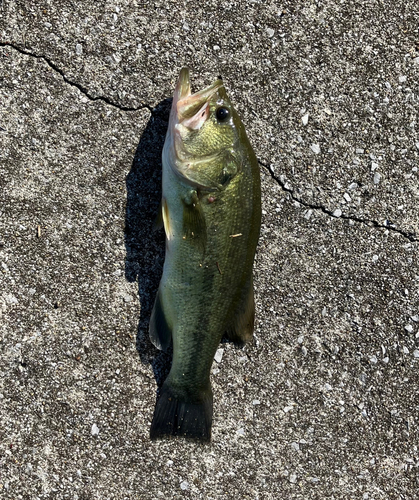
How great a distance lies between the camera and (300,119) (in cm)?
330

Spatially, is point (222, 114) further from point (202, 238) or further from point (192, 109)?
point (202, 238)

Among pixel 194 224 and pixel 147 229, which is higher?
pixel 194 224

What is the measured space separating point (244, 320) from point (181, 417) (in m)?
0.76

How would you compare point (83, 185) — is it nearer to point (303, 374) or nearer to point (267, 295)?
point (267, 295)

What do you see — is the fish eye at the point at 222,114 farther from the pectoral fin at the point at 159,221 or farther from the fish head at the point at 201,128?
the pectoral fin at the point at 159,221

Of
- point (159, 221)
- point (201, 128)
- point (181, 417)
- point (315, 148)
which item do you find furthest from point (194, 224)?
point (181, 417)

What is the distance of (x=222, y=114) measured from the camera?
2729 mm

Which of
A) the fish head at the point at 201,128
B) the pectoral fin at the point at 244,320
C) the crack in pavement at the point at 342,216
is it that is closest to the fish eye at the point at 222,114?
the fish head at the point at 201,128

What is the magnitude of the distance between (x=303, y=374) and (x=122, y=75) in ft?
7.96

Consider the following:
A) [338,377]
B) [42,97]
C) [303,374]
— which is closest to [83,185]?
[42,97]

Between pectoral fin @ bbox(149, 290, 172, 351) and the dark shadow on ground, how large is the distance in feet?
0.61

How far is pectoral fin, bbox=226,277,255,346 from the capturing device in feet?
9.73

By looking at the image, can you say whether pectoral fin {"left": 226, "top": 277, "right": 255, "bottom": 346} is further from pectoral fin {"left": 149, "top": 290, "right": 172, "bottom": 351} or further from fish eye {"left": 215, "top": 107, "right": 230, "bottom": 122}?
fish eye {"left": 215, "top": 107, "right": 230, "bottom": 122}

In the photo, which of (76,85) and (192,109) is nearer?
(192,109)
